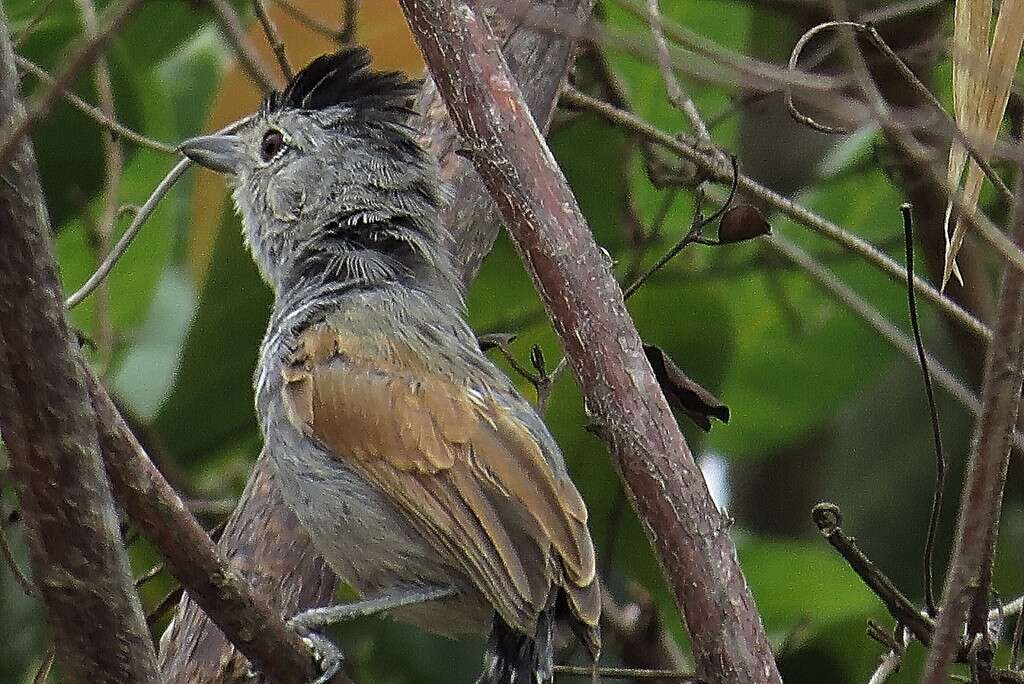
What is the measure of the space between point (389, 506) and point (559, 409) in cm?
114

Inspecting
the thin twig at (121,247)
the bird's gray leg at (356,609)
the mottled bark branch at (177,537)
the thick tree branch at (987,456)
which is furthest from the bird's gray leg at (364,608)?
the thick tree branch at (987,456)

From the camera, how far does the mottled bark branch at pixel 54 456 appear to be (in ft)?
5.48

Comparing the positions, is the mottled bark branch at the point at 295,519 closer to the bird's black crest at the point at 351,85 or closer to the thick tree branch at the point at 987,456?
the bird's black crest at the point at 351,85

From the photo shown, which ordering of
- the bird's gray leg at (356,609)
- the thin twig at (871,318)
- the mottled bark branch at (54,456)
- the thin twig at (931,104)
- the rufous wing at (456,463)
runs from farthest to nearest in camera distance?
1. the thin twig at (871,318)
2. the bird's gray leg at (356,609)
3. the rufous wing at (456,463)
4. the thin twig at (931,104)
5. the mottled bark branch at (54,456)

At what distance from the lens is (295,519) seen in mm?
3355

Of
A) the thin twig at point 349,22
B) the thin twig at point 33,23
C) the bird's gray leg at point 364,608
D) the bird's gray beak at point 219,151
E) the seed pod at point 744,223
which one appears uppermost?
the thin twig at point 33,23

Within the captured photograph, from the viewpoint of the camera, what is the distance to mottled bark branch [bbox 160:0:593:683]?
3207 millimetres

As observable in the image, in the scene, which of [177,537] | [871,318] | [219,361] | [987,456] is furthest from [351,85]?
[987,456]

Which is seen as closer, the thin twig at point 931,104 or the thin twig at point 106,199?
the thin twig at point 931,104

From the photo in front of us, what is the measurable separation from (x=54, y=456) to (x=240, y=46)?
8.08ft

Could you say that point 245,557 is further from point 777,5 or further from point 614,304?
point 777,5

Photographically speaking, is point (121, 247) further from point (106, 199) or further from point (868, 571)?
point (868, 571)

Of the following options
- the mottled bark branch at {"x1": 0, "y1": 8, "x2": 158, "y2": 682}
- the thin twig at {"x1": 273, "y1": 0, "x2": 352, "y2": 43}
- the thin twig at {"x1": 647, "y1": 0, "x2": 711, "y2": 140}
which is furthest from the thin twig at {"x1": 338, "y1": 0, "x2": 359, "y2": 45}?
the mottled bark branch at {"x1": 0, "y1": 8, "x2": 158, "y2": 682}

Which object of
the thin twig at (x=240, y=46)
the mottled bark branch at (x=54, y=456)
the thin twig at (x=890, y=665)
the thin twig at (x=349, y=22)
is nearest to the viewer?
the mottled bark branch at (x=54, y=456)
